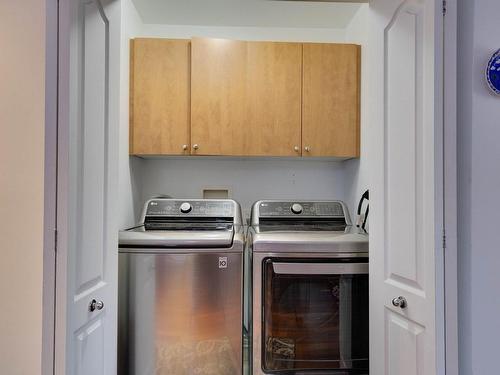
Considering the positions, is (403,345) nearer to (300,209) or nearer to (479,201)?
(479,201)

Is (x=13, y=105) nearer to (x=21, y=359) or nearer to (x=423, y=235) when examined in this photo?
(x=21, y=359)

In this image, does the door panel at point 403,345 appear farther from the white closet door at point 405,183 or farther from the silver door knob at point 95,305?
the silver door knob at point 95,305

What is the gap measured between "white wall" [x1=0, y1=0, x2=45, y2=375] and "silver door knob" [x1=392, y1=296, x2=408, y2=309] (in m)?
1.23

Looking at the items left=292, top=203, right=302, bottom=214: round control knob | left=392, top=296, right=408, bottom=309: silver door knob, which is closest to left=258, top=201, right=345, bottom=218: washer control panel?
left=292, top=203, right=302, bottom=214: round control knob

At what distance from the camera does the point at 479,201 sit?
3.43 feet

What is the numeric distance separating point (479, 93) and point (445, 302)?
66 centimetres

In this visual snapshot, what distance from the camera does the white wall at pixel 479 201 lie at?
1041 millimetres

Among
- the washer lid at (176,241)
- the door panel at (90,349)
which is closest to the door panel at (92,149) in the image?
the door panel at (90,349)

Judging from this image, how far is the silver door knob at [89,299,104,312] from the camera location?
1134 millimetres

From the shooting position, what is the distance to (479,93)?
1.05m

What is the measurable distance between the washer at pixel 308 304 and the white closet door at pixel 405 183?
21 centimetres

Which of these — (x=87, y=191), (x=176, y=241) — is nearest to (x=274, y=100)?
(x=176, y=241)

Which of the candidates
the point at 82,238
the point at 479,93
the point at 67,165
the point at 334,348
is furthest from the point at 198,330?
the point at 479,93

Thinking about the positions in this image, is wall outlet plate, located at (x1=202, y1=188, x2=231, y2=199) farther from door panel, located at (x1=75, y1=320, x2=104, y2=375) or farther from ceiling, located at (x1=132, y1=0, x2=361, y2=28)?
door panel, located at (x1=75, y1=320, x2=104, y2=375)
